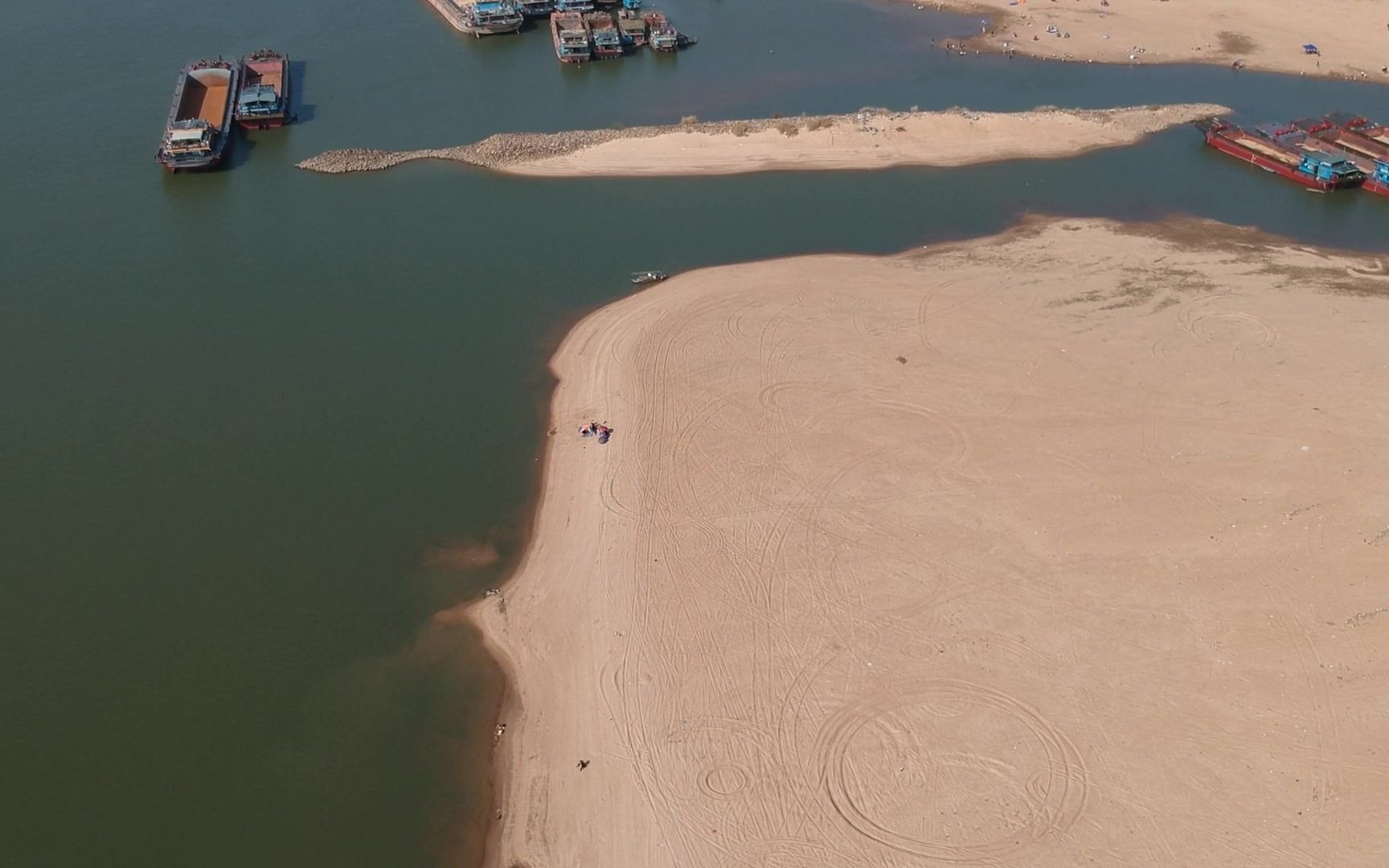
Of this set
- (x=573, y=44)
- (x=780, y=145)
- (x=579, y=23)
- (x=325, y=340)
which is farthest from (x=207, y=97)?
(x=780, y=145)

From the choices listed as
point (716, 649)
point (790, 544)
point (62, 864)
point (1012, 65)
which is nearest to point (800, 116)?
point (1012, 65)

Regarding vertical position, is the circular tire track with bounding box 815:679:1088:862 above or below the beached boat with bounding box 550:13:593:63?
below

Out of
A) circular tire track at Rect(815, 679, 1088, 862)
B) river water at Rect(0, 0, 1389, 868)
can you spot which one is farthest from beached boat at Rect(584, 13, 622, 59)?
circular tire track at Rect(815, 679, 1088, 862)

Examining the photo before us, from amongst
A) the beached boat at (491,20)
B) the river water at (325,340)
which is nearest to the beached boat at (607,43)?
the river water at (325,340)

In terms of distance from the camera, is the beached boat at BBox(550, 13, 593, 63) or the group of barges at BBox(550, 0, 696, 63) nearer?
the beached boat at BBox(550, 13, 593, 63)

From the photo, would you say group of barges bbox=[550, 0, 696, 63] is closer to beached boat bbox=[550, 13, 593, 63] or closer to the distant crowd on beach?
beached boat bbox=[550, 13, 593, 63]

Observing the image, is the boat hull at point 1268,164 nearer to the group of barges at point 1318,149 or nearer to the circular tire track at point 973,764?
the group of barges at point 1318,149

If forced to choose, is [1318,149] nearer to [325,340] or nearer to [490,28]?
[325,340]

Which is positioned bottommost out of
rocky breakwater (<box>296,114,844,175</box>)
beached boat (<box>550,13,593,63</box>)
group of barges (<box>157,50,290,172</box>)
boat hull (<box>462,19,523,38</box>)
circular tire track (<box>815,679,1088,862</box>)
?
circular tire track (<box>815,679,1088,862</box>)
